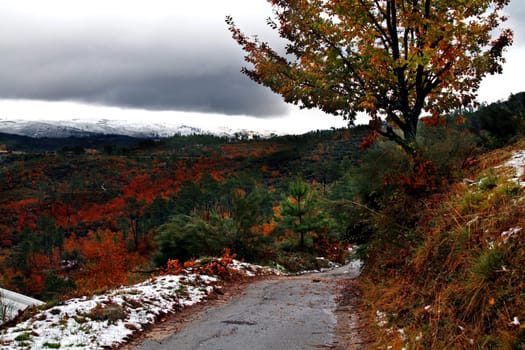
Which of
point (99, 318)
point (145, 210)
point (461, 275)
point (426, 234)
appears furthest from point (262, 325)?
point (145, 210)

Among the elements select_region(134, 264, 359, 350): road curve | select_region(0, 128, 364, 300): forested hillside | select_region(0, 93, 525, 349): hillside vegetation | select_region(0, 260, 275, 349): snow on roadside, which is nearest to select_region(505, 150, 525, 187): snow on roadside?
select_region(0, 93, 525, 349): hillside vegetation

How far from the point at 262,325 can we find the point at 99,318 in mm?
2477

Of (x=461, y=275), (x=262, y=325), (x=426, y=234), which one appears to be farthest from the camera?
(x=262, y=325)

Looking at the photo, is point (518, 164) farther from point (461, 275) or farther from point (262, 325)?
point (262, 325)

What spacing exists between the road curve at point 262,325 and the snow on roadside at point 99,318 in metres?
0.58

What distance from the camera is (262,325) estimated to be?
6.82 meters

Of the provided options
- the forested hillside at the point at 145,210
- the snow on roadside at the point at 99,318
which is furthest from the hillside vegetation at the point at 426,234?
the snow on roadside at the point at 99,318

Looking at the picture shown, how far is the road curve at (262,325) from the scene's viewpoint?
5.91 m

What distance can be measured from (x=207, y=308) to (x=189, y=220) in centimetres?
1007

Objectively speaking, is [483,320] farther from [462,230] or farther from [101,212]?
[101,212]

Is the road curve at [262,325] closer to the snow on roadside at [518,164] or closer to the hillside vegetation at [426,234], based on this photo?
the hillside vegetation at [426,234]

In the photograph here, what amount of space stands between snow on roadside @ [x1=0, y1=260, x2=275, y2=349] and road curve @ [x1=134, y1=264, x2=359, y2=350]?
58 centimetres

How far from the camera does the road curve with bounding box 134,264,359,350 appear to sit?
5.91 m

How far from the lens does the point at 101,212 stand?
123 m
